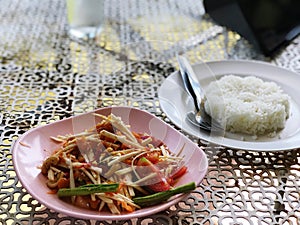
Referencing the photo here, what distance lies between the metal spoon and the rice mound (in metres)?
0.01

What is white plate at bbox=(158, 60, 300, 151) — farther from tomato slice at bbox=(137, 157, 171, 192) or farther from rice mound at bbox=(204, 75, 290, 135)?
tomato slice at bbox=(137, 157, 171, 192)

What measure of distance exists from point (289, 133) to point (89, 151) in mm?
375

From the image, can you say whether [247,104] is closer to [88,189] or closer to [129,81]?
[129,81]

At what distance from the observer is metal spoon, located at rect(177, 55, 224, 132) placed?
0.82 metres

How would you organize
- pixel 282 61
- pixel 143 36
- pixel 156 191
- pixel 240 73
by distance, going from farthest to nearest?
pixel 143 36 < pixel 282 61 < pixel 240 73 < pixel 156 191

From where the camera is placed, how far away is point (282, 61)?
3.79 feet

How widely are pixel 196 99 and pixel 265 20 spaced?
0.43m

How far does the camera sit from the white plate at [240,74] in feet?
2.54

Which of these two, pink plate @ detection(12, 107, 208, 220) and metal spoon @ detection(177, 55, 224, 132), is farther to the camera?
metal spoon @ detection(177, 55, 224, 132)

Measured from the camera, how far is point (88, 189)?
2.06 ft

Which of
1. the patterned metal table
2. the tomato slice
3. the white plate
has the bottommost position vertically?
the patterned metal table

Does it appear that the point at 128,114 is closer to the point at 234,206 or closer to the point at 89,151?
the point at 89,151

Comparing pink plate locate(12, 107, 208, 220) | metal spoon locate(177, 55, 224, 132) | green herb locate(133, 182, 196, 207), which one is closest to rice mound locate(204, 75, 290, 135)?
metal spoon locate(177, 55, 224, 132)

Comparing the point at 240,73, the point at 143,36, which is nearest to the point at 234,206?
the point at 240,73
